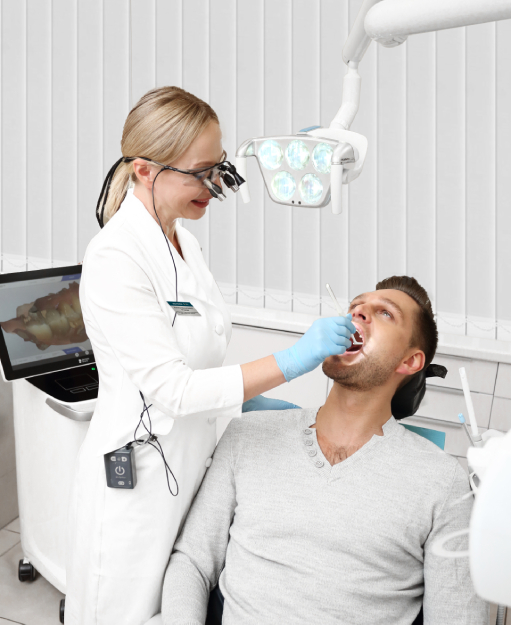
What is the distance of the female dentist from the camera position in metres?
1.19

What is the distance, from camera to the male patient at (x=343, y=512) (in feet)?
3.94

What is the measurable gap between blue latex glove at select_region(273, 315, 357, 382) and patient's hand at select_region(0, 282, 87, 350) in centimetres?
95

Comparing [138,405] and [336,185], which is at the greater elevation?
[336,185]

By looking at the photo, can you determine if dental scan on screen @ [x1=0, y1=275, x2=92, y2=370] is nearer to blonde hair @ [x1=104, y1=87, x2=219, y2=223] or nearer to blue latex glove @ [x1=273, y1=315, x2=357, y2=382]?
blonde hair @ [x1=104, y1=87, x2=219, y2=223]

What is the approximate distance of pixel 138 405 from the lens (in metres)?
1.28

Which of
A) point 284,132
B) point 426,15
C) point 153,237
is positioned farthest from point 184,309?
point 284,132

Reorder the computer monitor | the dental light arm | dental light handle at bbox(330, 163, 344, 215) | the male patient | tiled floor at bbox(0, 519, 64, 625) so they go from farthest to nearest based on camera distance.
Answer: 1. tiled floor at bbox(0, 519, 64, 625)
2. the computer monitor
3. the male patient
4. dental light handle at bbox(330, 163, 344, 215)
5. the dental light arm

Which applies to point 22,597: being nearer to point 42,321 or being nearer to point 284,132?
point 42,321

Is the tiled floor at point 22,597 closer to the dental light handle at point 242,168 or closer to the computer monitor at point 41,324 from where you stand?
the computer monitor at point 41,324

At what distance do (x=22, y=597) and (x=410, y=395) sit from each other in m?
1.54

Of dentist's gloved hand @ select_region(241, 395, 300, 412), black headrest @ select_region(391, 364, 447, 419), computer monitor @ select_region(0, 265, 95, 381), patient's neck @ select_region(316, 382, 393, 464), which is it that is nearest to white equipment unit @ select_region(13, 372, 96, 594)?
computer monitor @ select_region(0, 265, 95, 381)

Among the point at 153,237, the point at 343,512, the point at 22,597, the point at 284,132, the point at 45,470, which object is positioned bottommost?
the point at 22,597

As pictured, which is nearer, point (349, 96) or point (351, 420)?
point (349, 96)

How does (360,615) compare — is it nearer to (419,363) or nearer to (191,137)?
(419,363)
